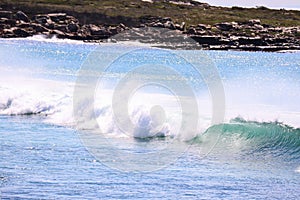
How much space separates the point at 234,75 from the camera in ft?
225

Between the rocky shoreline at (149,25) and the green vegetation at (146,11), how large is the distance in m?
4.04

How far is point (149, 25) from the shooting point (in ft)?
422

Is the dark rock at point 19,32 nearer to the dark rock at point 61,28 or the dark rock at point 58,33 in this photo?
the dark rock at point 58,33

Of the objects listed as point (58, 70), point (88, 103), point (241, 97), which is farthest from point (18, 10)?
point (88, 103)

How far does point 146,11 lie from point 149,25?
21.6m

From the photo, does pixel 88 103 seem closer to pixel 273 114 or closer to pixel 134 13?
pixel 273 114

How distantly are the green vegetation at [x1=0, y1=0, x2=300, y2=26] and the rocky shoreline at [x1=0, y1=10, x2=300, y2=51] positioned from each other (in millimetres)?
4038

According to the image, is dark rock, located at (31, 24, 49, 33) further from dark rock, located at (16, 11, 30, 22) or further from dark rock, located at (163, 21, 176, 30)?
dark rock, located at (163, 21, 176, 30)

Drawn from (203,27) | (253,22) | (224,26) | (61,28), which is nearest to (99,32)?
(61,28)

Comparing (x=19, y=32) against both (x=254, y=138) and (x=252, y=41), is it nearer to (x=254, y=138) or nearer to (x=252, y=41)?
(x=252, y=41)

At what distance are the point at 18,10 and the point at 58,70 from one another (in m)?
76.2

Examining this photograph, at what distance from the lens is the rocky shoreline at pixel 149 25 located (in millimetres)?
120000

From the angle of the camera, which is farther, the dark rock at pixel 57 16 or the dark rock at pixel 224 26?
the dark rock at pixel 224 26

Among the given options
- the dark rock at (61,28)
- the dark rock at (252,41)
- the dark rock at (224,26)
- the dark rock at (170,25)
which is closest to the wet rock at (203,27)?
the dark rock at (224,26)
